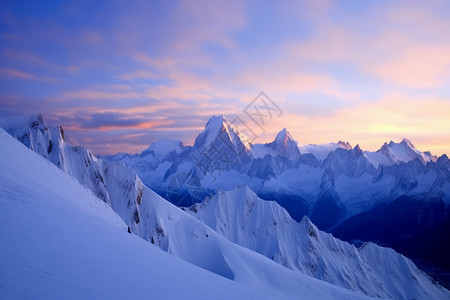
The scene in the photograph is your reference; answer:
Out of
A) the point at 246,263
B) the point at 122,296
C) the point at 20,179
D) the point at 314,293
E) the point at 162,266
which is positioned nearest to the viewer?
the point at 122,296

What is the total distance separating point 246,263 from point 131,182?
5736 centimetres

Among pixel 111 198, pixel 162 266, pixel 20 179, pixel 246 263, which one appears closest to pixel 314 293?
pixel 246 263

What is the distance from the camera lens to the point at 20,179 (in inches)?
998

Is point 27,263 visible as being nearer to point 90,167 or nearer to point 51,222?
point 51,222

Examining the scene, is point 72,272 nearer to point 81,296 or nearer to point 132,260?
point 81,296

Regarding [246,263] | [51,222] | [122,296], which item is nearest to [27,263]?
[122,296]

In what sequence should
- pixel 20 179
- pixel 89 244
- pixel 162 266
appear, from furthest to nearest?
1. pixel 20 179
2. pixel 162 266
3. pixel 89 244

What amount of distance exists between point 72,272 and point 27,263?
1.91m

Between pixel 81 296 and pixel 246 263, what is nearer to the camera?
pixel 81 296

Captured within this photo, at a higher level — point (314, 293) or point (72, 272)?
point (72, 272)

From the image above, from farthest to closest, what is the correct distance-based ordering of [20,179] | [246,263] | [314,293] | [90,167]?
[90,167]
[246,263]
[314,293]
[20,179]

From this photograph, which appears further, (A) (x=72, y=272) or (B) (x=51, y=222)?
(B) (x=51, y=222)

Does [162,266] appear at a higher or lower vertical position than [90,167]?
lower

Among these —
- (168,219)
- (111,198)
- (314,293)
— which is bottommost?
(314,293)
